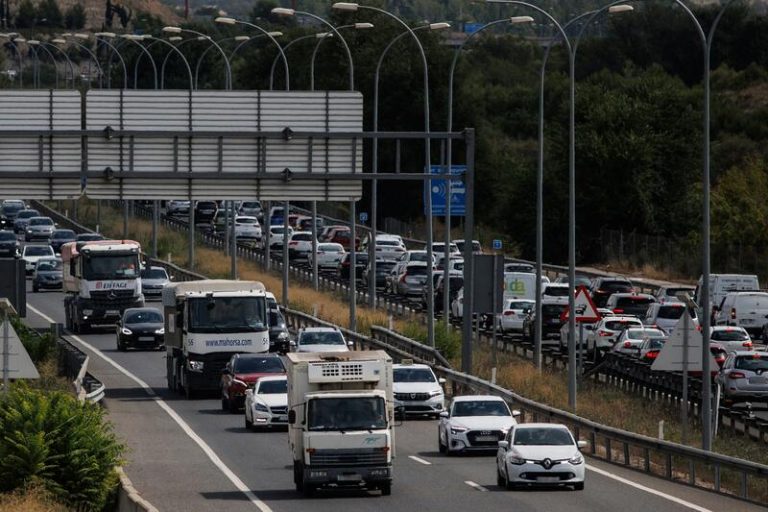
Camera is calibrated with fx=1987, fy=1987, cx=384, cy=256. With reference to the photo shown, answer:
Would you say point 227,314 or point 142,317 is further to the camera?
point 142,317

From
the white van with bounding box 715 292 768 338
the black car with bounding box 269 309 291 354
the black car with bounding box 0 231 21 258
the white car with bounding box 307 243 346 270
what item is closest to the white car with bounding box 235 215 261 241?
the black car with bounding box 0 231 21 258

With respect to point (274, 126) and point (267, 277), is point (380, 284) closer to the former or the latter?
point (267, 277)

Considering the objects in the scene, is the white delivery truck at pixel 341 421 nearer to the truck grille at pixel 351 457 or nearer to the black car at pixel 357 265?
the truck grille at pixel 351 457

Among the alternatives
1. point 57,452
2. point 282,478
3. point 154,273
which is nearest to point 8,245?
point 154,273

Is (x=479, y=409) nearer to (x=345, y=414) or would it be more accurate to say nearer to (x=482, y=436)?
(x=482, y=436)

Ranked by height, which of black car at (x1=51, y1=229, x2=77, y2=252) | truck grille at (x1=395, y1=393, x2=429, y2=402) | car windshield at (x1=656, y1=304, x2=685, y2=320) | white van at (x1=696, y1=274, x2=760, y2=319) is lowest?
truck grille at (x1=395, y1=393, x2=429, y2=402)

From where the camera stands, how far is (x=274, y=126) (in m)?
45.6

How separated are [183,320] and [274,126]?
18.4 feet

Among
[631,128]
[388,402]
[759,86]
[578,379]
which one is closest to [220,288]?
[578,379]

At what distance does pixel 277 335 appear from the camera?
5691 centimetres

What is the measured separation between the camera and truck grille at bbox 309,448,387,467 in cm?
2984

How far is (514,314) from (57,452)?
37.2 m

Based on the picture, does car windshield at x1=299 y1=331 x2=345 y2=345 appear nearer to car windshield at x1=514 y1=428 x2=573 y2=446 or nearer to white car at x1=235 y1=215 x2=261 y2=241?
car windshield at x1=514 y1=428 x2=573 y2=446

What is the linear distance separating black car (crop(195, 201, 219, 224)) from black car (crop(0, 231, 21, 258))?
2600cm
